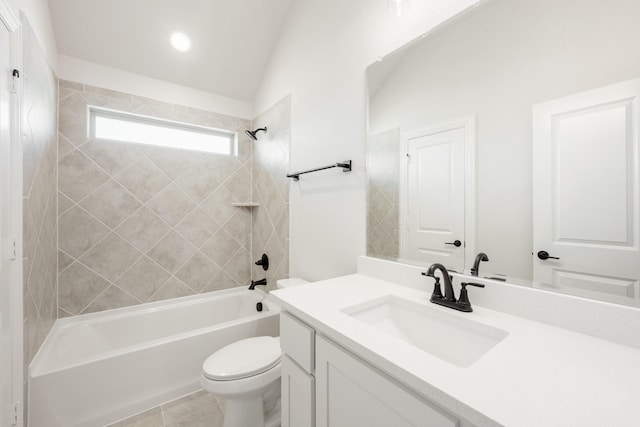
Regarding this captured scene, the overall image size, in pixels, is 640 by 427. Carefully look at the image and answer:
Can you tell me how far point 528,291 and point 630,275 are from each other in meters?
0.23

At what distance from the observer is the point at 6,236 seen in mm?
1040

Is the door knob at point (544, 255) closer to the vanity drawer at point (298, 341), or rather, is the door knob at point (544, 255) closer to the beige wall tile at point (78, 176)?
the vanity drawer at point (298, 341)

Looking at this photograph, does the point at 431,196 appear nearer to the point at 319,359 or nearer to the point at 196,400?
the point at 319,359

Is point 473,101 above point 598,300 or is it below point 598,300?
above

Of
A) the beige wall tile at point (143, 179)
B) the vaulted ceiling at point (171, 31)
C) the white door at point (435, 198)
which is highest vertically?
the vaulted ceiling at point (171, 31)

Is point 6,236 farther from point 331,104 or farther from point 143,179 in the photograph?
point 331,104

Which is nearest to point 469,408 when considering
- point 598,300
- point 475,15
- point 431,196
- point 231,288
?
point 598,300

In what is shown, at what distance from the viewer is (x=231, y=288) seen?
2.59 meters

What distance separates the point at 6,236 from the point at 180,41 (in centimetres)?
178

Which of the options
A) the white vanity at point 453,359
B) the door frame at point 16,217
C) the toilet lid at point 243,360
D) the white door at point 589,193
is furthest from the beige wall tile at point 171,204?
the white door at point 589,193

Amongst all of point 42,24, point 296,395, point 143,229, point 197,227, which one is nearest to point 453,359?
point 296,395

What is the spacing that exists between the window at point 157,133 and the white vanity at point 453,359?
199 cm

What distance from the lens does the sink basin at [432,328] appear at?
801 millimetres

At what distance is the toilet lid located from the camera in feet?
4.26
